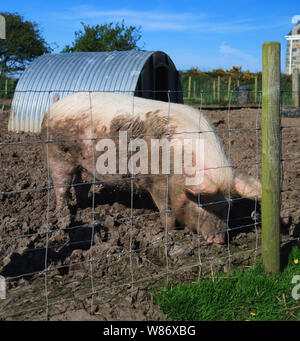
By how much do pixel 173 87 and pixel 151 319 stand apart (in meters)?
11.1

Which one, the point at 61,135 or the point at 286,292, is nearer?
the point at 286,292

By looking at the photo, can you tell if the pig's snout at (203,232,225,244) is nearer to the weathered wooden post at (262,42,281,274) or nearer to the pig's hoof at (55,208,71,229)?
the weathered wooden post at (262,42,281,274)

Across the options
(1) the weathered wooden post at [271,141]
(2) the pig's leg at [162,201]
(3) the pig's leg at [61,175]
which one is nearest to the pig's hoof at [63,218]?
(3) the pig's leg at [61,175]

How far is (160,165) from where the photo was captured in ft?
13.1

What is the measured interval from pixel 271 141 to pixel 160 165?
115cm

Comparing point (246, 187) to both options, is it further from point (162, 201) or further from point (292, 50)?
point (292, 50)

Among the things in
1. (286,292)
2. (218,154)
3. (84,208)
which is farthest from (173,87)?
(286,292)

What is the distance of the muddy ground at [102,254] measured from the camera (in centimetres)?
286

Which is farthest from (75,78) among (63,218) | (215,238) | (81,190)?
(215,238)

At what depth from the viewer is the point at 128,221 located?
14.9ft

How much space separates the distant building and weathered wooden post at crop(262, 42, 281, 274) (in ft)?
123

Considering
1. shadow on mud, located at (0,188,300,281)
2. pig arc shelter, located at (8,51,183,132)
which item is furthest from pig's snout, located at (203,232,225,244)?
pig arc shelter, located at (8,51,183,132)

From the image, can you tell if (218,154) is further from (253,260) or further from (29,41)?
(29,41)

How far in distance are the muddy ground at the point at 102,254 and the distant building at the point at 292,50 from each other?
116 feet
